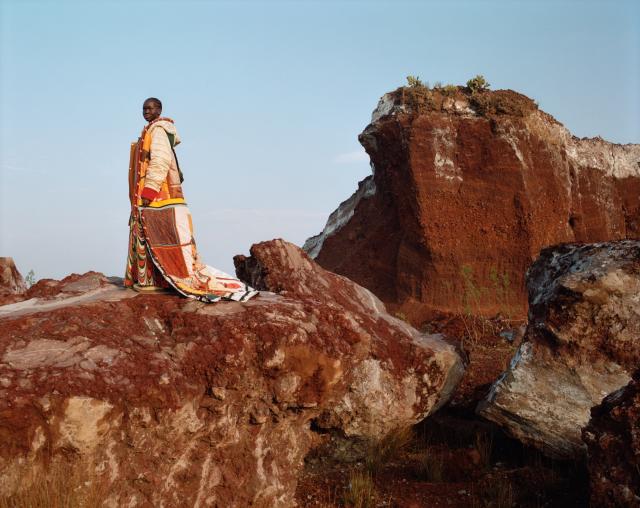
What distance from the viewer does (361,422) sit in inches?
229

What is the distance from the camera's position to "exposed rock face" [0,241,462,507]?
436 centimetres

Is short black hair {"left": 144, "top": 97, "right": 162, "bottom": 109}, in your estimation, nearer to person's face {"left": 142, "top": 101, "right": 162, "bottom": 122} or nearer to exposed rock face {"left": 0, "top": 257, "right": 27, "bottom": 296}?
person's face {"left": 142, "top": 101, "right": 162, "bottom": 122}

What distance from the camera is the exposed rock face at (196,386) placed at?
4.36 meters

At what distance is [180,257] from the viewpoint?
239 inches

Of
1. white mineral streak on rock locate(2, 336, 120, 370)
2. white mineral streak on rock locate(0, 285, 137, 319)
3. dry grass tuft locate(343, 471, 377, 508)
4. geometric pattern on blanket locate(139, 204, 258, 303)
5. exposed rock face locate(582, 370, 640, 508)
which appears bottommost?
dry grass tuft locate(343, 471, 377, 508)

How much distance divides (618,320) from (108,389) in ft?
12.7

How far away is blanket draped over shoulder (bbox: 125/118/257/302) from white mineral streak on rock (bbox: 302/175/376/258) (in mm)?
9682

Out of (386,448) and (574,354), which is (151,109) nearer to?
(386,448)

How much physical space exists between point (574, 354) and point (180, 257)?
11.0ft

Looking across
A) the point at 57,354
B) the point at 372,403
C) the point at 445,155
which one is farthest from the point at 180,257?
the point at 445,155

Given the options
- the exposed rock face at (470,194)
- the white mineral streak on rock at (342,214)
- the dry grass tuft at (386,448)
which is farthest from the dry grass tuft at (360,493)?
the white mineral streak on rock at (342,214)

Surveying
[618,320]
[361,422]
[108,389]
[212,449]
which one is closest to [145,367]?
[108,389]

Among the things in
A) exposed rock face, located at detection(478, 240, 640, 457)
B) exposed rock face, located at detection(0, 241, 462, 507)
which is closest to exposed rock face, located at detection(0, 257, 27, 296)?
exposed rock face, located at detection(0, 241, 462, 507)

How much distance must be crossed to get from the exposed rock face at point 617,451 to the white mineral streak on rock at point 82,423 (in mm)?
3133
